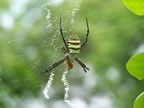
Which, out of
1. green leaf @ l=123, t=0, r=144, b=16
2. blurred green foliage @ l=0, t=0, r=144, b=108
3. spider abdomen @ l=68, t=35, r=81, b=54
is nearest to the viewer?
green leaf @ l=123, t=0, r=144, b=16

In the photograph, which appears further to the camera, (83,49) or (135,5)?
(83,49)

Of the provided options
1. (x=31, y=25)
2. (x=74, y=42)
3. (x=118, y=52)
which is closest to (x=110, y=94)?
(x=118, y=52)

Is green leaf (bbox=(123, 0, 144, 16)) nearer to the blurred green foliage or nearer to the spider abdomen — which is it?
the spider abdomen

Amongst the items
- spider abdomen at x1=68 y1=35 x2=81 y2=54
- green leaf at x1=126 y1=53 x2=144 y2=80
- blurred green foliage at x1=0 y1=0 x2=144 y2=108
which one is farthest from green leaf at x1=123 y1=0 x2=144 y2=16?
Answer: blurred green foliage at x1=0 y1=0 x2=144 y2=108

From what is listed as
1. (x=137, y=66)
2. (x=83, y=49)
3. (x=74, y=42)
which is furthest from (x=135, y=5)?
(x=83, y=49)

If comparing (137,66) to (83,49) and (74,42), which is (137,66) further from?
(83,49)

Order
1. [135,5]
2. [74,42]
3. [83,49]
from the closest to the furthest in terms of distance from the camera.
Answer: [135,5] < [74,42] < [83,49]

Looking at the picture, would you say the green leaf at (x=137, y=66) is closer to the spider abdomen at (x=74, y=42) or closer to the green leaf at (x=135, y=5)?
the green leaf at (x=135, y=5)
